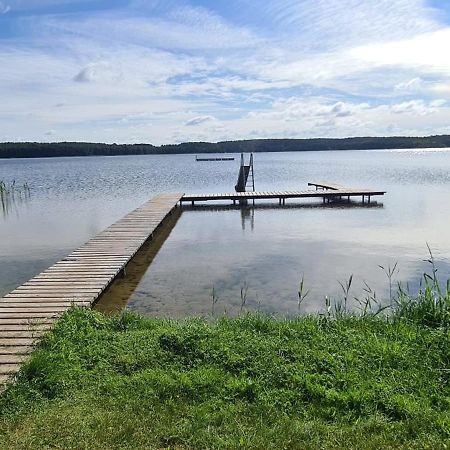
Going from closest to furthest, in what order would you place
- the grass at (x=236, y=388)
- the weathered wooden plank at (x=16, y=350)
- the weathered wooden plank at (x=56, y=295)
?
the grass at (x=236, y=388)
the weathered wooden plank at (x=16, y=350)
the weathered wooden plank at (x=56, y=295)

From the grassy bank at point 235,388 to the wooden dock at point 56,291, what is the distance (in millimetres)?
278

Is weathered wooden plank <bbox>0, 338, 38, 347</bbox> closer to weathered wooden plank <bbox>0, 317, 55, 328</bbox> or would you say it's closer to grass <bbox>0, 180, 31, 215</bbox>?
weathered wooden plank <bbox>0, 317, 55, 328</bbox>

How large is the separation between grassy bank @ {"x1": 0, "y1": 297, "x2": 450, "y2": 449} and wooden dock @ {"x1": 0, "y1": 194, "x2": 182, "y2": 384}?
28 cm

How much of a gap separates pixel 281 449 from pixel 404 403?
115 cm

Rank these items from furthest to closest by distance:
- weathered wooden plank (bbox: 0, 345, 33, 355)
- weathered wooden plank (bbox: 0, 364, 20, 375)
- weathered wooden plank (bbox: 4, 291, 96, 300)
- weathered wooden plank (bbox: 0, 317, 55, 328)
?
weathered wooden plank (bbox: 4, 291, 96, 300), weathered wooden plank (bbox: 0, 317, 55, 328), weathered wooden plank (bbox: 0, 345, 33, 355), weathered wooden plank (bbox: 0, 364, 20, 375)

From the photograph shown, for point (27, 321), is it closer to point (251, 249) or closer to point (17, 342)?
point (17, 342)

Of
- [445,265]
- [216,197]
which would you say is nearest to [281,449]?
[445,265]

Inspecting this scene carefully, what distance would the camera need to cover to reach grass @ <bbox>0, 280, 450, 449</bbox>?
11.0ft

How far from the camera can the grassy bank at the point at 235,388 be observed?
336 centimetres

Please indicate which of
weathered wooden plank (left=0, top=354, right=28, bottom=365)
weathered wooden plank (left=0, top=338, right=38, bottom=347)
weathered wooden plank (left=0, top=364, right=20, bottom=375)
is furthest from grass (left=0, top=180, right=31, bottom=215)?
weathered wooden plank (left=0, top=364, right=20, bottom=375)

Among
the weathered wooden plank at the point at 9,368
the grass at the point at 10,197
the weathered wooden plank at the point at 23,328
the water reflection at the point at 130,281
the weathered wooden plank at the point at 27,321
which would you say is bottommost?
the water reflection at the point at 130,281

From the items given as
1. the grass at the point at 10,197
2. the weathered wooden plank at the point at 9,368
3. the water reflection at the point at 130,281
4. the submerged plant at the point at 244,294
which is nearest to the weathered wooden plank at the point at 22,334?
the weathered wooden plank at the point at 9,368

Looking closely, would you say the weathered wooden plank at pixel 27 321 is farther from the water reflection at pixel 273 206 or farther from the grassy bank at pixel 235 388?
the water reflection at pixel 273 206

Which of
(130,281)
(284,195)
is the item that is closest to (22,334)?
(130,281)
